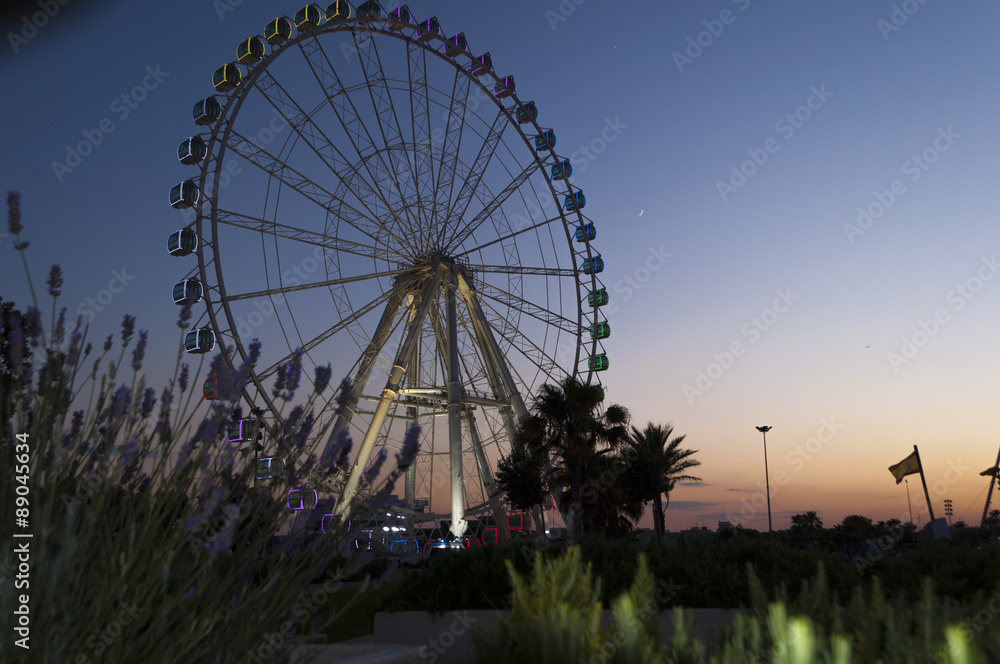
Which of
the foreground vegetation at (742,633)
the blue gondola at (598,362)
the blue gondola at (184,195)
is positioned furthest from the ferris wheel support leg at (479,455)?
the foreground vegetation at (742,633)

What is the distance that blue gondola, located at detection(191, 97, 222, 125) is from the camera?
22.4 meters

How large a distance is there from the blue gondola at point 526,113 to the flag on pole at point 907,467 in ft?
72.0

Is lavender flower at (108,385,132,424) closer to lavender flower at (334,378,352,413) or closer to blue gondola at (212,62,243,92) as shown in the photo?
lavender flower at (334,378,352,413)

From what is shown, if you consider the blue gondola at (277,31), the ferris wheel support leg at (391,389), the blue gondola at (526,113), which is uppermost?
the blue gondola at (526,113)

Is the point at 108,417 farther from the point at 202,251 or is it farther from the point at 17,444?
the point at 202,251

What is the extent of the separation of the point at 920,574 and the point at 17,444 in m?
8.46

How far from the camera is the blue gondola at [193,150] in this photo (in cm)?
2202

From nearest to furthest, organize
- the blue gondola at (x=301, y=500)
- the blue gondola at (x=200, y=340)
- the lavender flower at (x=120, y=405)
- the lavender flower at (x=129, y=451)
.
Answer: the lavender flower at (x=129, y=451), the lavender flower at (x=120, y=405), the blue gondola at (x=301, y=500), the blue gondola at (x=200, y=340)

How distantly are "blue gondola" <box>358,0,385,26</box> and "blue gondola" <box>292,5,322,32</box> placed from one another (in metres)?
1.90

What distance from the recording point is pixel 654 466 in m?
30.1

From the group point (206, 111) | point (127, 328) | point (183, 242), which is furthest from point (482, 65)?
Answer: point (127, 328)

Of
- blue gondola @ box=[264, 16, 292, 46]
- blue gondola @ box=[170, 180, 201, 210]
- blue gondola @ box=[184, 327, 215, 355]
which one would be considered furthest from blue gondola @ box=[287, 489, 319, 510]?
blue gondola @ box=[264, 16, 292, 46]

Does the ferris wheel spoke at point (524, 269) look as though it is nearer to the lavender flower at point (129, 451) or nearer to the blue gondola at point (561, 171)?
the blue gondola at point (561, 171)

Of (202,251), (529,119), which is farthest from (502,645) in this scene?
(529,119)
